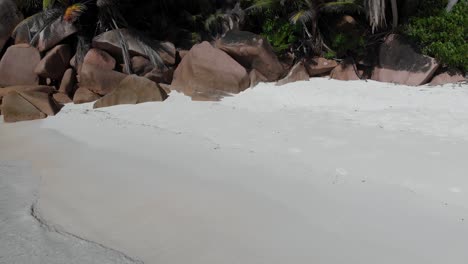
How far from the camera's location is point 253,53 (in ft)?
32.0

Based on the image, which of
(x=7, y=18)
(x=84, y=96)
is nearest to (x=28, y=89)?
(x=84, y=96)

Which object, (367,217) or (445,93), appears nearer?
(367,217)

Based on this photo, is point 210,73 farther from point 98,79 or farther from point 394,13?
point 394,13

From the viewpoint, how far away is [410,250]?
3051 millimetres

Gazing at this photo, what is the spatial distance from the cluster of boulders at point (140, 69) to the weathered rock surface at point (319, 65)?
3cm

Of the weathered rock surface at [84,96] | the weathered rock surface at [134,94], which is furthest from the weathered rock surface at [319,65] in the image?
the weathered rock surface at [84,96]

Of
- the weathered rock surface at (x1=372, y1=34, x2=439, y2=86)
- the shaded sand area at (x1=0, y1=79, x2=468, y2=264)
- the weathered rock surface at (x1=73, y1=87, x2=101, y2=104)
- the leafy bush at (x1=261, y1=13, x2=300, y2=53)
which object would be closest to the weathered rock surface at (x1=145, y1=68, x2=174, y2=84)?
the weathered rock surface at (x1=73, y1=87, x2=101, y2=104)

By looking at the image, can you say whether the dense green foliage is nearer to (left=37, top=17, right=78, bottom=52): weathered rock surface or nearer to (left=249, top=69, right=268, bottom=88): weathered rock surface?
(left=37, top=17, right=78, bottom=52): weathered rock surface

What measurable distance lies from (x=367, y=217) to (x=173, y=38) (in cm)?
983

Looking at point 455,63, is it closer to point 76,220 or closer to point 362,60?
point 362,60

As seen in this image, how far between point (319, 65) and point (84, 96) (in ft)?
20.5

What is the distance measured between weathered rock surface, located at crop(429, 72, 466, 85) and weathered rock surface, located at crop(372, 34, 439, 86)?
0.54 ft

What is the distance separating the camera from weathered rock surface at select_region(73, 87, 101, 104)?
31.1ft

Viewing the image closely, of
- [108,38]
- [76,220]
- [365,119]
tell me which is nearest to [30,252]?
[76,220]
